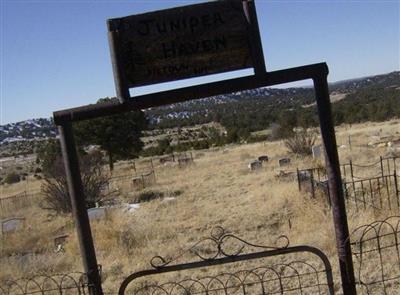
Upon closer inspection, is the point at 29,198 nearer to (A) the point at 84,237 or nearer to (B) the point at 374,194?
(B) the point at 374,194

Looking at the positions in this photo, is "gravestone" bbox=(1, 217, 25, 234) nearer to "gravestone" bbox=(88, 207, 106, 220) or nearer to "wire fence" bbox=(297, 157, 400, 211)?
"gravestone" bbox=(88, 207, 106, 220)

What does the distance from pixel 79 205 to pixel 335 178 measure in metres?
1.88

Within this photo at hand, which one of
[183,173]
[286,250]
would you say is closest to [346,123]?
[183,173]

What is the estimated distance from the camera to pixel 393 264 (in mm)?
6910

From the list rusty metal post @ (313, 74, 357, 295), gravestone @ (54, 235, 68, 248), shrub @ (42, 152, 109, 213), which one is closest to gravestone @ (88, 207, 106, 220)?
gravestone @ (54, 235, 68, 248)

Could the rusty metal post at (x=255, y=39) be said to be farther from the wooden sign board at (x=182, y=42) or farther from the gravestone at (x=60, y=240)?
the gravestone at (x=60, y=240)

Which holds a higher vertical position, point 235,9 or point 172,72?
point 235,9

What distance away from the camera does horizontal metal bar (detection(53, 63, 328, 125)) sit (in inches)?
145

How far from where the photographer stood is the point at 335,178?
383 centimetres

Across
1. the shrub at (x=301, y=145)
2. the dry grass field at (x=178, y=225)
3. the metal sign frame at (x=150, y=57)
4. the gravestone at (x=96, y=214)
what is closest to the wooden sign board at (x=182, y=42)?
the metal sign frame at (x=150, y=57)

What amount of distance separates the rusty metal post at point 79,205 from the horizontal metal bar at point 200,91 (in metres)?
0.13

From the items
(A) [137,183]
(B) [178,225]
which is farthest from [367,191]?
(A) [137,183]

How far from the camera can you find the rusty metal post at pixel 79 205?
379 cm

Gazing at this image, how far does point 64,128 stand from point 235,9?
1473 millimetres
